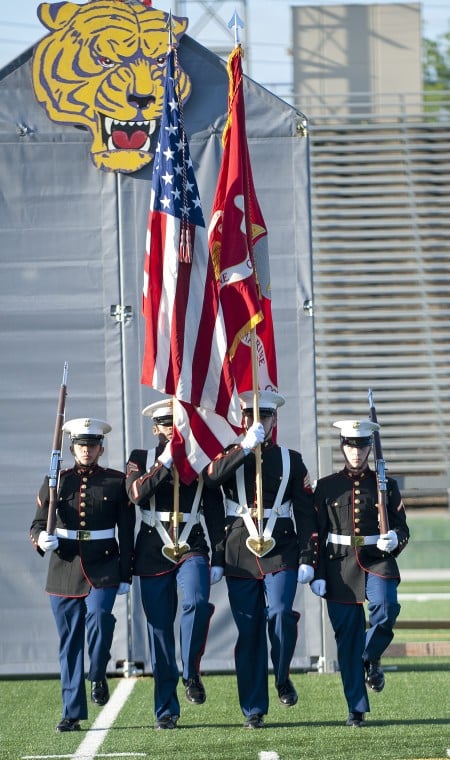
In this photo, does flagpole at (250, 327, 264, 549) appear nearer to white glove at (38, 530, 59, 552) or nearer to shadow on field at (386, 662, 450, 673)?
white glove at (38, 530, 59, 552)

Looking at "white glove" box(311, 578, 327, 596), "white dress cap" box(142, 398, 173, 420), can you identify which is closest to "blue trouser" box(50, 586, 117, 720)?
"white dress cap" box(142, 398, 173, 420)

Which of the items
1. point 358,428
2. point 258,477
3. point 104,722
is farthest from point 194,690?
point 358,428

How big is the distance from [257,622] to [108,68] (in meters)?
4.13

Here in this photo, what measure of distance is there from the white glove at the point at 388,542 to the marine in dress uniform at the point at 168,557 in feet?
2.74

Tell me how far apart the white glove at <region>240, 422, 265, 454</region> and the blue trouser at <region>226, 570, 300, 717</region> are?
2.26 feet

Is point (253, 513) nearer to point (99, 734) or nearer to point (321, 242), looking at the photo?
point (99, 734)

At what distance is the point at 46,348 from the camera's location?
998cm

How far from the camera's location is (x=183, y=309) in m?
7.99

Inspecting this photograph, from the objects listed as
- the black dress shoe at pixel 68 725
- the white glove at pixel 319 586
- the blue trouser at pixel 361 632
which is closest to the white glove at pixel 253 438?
the white glove at pixel 319 586

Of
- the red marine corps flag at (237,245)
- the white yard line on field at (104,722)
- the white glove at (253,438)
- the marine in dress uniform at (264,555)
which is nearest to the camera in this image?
the white yard line on field at (104,722)

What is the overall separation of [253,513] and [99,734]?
1.40 m

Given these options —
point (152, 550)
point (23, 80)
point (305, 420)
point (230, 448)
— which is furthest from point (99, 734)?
point (23, 80)

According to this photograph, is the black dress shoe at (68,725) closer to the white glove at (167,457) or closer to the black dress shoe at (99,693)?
the black dress shoe at (99,693)

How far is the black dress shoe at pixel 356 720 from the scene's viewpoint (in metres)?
7.62
